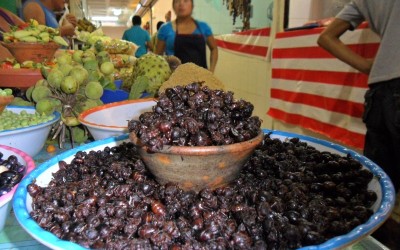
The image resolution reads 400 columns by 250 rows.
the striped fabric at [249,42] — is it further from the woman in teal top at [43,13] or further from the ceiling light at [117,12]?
the ceiling light at [117,12]

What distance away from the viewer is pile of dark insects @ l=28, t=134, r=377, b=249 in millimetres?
607

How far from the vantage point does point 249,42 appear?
4.73 meters

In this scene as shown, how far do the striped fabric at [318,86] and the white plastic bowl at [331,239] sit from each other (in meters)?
1.64

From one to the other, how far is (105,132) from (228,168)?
25.3 inches

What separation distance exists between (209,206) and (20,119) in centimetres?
100

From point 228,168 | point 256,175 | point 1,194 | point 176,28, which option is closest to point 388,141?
point 256,175

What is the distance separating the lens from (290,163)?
0.92 metres

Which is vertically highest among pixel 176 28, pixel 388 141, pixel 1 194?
pixel 176 28

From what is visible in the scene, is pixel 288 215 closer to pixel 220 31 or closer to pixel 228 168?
pixel 228 168

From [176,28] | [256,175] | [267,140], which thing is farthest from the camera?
[176,28]

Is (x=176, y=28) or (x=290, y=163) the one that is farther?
(x=176, y=28)

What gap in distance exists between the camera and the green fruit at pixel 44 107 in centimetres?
143

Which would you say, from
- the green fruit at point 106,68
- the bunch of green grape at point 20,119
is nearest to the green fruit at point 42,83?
the bunch of green grape at point 20,119

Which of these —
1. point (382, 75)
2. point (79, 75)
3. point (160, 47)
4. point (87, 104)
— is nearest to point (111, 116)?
point (87, 104)
